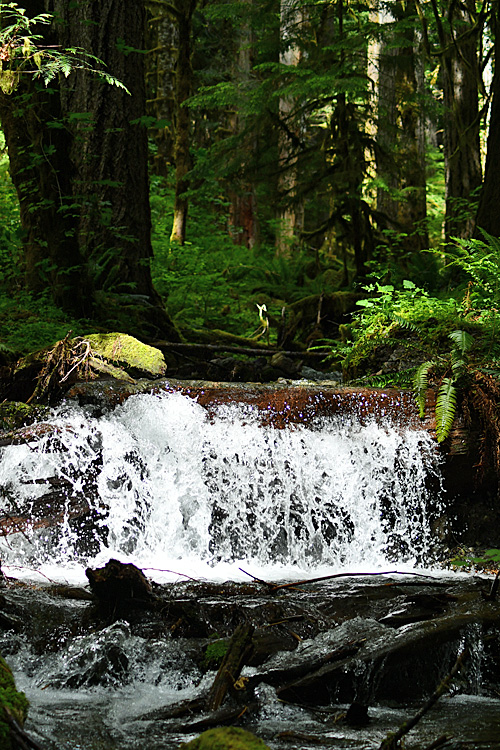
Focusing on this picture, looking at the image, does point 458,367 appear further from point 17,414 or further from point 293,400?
point 17,414

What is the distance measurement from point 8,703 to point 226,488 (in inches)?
133

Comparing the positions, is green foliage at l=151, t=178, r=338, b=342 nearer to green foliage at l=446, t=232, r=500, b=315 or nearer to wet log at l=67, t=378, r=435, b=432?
green foliage at l=446, t=232, r=500, b=315

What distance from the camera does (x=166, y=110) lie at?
21.8m

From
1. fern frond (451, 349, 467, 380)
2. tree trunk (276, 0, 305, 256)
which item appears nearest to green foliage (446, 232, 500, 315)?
fern frond (451, 349, 467, 380)

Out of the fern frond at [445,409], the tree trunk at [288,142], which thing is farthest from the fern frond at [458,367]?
the tree trunk at [288,142]

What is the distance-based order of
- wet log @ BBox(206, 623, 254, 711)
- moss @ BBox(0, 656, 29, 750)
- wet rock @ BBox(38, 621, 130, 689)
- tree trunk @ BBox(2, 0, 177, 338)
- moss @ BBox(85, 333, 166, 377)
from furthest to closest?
tree trunk @ BBox(2, 0, 177, 338)
moss @ BBox(85, 333, 166, 377)
wet rock @ BBox(38, 621, 130, 689)
wet log @ BBox(206, 623, 254, 711)
moss @ BBox(0, 656, 29, 750)

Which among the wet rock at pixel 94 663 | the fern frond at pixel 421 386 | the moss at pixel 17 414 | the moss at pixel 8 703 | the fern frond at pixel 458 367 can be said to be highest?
the fern frond at pixel 458 367

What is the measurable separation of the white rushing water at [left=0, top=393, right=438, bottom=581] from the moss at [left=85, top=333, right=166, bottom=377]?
0.99 metres

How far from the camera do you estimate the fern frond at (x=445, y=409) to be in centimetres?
561

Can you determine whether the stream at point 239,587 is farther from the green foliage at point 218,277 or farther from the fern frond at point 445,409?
the green foliage at point 218,277

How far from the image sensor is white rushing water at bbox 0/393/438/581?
5.31 m

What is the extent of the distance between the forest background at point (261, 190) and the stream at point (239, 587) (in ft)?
4.18

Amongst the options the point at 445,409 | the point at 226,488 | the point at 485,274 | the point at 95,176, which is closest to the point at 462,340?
the point at 445,409

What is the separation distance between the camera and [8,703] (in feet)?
7.77
